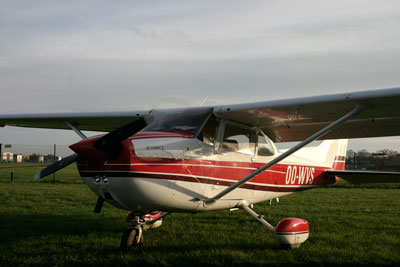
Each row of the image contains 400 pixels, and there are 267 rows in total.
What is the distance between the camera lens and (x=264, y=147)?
667 centimetres

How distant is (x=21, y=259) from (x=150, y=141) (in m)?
2.37

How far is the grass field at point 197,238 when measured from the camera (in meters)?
5.06

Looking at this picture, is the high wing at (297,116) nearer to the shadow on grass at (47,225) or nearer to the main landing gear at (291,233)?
the main landing gear at (291,233)

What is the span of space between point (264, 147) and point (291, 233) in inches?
63.2

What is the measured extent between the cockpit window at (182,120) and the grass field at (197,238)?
1744mm

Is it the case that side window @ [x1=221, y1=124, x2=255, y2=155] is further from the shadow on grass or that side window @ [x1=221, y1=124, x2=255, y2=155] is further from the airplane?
the shadow on grass

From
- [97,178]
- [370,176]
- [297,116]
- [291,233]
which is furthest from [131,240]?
[370,176]

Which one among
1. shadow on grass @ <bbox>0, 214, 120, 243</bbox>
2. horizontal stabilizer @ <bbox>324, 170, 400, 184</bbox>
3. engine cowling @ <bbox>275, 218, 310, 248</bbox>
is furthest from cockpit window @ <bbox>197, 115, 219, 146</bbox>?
horizontal stabilizer @ <bbox>324, 170, 400, 184</bbox>

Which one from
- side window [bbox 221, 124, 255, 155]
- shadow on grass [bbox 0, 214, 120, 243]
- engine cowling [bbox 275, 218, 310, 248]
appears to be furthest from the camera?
shadow on grass [bbox 0, 214, 120, 243]

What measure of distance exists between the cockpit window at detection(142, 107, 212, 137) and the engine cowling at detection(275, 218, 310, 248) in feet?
6.61

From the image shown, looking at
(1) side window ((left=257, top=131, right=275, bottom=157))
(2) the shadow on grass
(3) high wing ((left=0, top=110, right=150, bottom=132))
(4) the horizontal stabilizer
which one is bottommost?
(2) the shadow on grass

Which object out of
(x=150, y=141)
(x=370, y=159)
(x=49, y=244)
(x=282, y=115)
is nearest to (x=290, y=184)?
(x=282, y=115)

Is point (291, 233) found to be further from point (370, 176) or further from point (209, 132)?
point (370, 176)

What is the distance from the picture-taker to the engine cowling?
5691 millimetres
